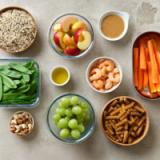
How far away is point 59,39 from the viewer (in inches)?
52.3

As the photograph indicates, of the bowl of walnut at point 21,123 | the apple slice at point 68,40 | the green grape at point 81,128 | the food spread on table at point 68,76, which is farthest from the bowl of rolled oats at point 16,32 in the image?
the green grape at point 81,128

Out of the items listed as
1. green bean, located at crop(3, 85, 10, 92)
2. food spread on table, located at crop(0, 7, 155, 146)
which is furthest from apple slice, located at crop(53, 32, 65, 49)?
green bean, located at crop(3, 85, 10, 92)

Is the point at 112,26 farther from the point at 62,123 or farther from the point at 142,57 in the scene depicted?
the point at 62,123

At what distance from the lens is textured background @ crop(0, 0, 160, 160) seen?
136 cm

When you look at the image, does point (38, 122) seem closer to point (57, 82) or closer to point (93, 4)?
point (57, 82)

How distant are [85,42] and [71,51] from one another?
0.18 ft

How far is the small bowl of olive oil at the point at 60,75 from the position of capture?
1.35 metres

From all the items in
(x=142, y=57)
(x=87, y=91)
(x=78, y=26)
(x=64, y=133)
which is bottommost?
(x=64, y=133)

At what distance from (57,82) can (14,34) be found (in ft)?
0.70

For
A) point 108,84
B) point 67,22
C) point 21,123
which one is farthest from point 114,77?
point 21,123

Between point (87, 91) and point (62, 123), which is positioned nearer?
point (62, 123)

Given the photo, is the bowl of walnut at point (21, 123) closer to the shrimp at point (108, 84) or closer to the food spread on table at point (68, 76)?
the food spread on table at point (68, 76)

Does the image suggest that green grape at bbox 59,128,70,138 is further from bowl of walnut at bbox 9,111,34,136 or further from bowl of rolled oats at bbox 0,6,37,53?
bowl of rolled oats at bbox 0,6,37,53

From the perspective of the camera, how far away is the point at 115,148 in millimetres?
1367
